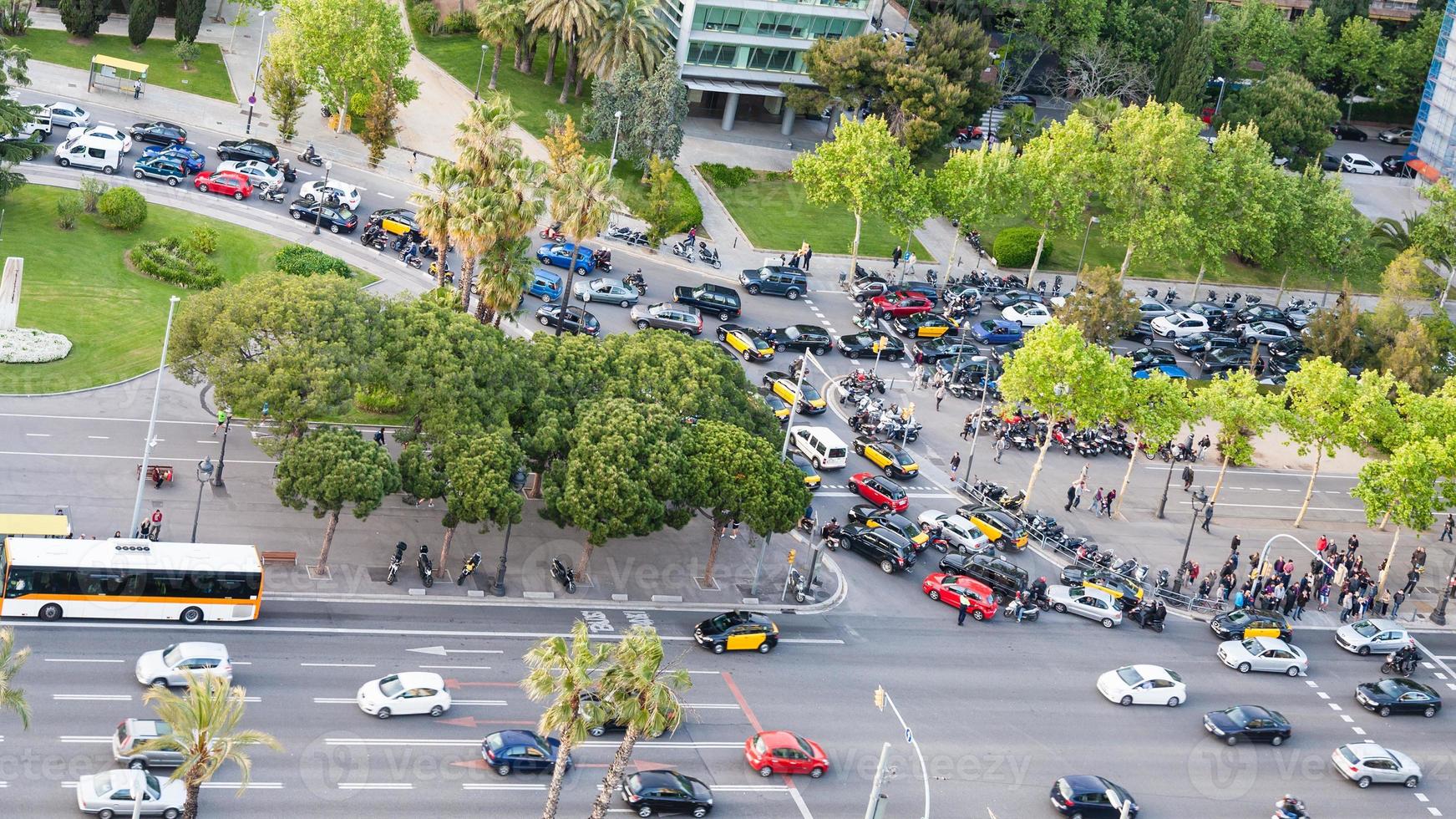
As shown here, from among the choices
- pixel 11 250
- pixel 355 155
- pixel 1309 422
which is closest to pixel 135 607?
pixel 11 250

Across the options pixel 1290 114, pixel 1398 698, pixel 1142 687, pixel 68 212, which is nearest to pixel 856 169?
pixel 1290 114

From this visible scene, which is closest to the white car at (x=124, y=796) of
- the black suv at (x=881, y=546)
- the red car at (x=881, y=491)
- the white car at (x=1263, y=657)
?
the black suv at (x=881, y=546)

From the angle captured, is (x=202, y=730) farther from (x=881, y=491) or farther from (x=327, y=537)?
(x=881, y=491)

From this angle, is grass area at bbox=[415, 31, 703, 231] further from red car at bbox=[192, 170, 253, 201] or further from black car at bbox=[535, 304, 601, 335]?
red car at bbox=[192, 170, 253, 201]

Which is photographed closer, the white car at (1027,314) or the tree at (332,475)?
the tree at (332,475)

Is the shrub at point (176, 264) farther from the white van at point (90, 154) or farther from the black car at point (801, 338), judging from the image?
the black car at point (801, 338)

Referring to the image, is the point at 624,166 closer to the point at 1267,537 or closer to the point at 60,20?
the point at 60,20
